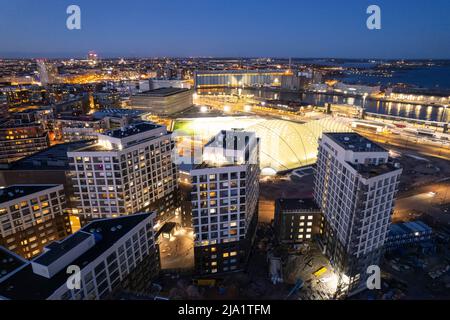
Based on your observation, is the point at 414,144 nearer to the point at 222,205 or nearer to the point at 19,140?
the point at 222,205

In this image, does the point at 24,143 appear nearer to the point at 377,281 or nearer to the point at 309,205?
the point at 309,205

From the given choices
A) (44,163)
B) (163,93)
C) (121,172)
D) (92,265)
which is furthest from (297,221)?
(163,93)

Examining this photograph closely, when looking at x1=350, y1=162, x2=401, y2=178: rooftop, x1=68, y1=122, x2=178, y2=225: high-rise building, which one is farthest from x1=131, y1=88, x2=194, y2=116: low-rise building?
x1=350, y1=162, x2=401, y2=178: rooftop
